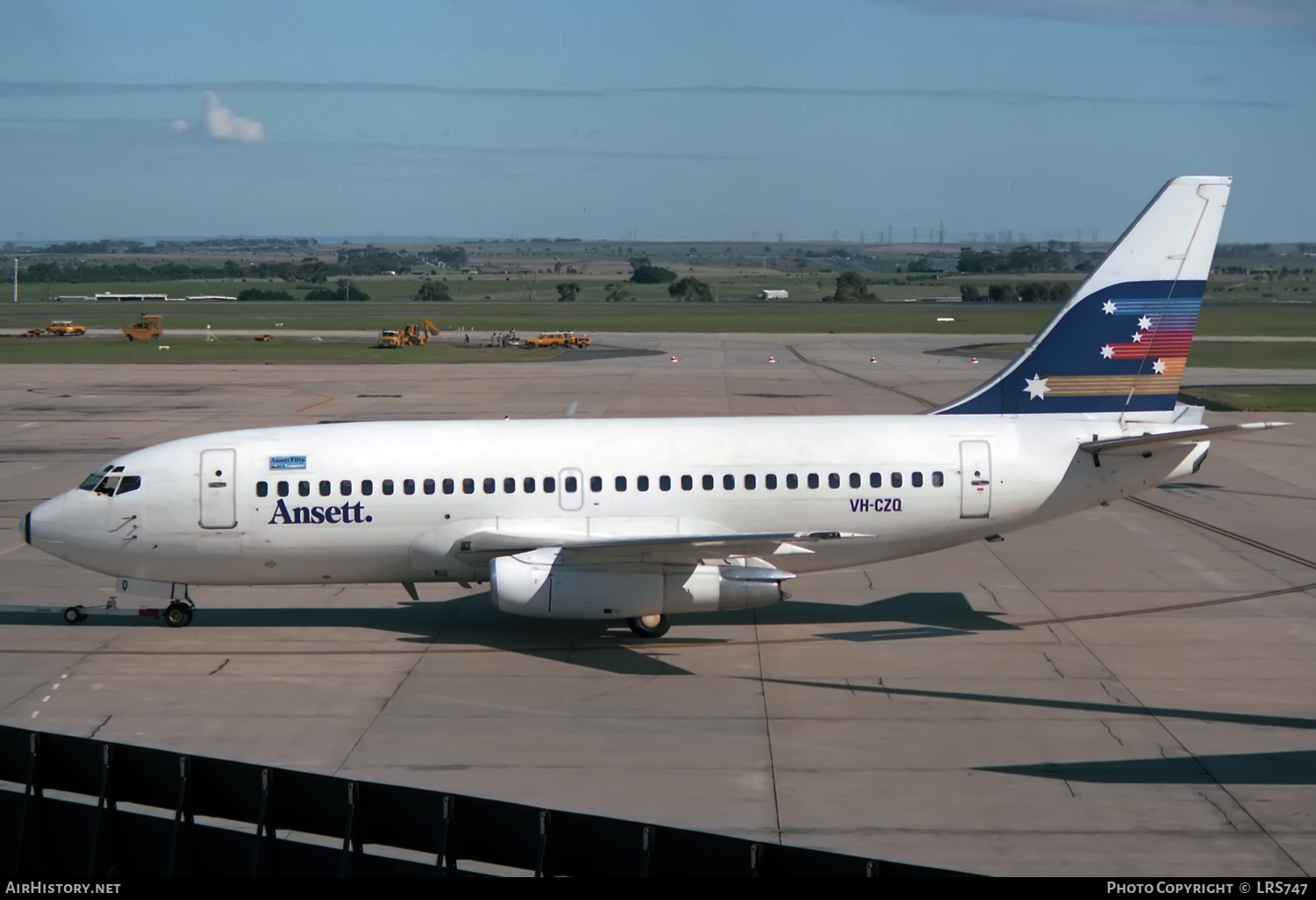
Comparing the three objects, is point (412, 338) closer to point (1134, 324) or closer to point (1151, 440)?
point (1134, 324)

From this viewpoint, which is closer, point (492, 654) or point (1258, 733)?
point (1258, 733)

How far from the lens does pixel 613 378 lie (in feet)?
225

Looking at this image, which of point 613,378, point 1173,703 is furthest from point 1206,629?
point 613,378

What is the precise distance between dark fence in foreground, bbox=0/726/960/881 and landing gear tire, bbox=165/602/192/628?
1251 centimetres

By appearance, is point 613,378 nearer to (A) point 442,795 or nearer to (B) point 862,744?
(B) point 862,744

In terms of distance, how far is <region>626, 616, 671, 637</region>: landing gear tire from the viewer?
2239 cm

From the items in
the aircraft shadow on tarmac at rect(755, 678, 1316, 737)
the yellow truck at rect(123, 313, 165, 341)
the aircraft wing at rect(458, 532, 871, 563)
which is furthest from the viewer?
the yellow truck at rect(123, 313, 165, 341)

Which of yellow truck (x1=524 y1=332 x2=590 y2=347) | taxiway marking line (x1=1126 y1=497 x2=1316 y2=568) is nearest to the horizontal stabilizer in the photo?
taxiway marking line (x1=1126 y1=497 x2=1316 y2=568)

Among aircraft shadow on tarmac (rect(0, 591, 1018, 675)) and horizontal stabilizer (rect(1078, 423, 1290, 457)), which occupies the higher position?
horizontal stabilizer (rect(1078, 423, 1290, 457))

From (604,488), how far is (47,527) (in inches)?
390

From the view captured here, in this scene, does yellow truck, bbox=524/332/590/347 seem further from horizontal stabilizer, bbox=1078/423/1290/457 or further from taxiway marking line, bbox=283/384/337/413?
horizontal stabilizer, bbox=1078/423/1290/457

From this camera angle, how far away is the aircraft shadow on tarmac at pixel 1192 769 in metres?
16.0

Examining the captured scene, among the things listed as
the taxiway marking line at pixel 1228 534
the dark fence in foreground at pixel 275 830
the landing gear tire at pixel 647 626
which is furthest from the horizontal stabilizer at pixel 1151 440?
the dark fence in foreground at pixel 275 830

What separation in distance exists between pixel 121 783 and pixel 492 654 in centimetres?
1078
